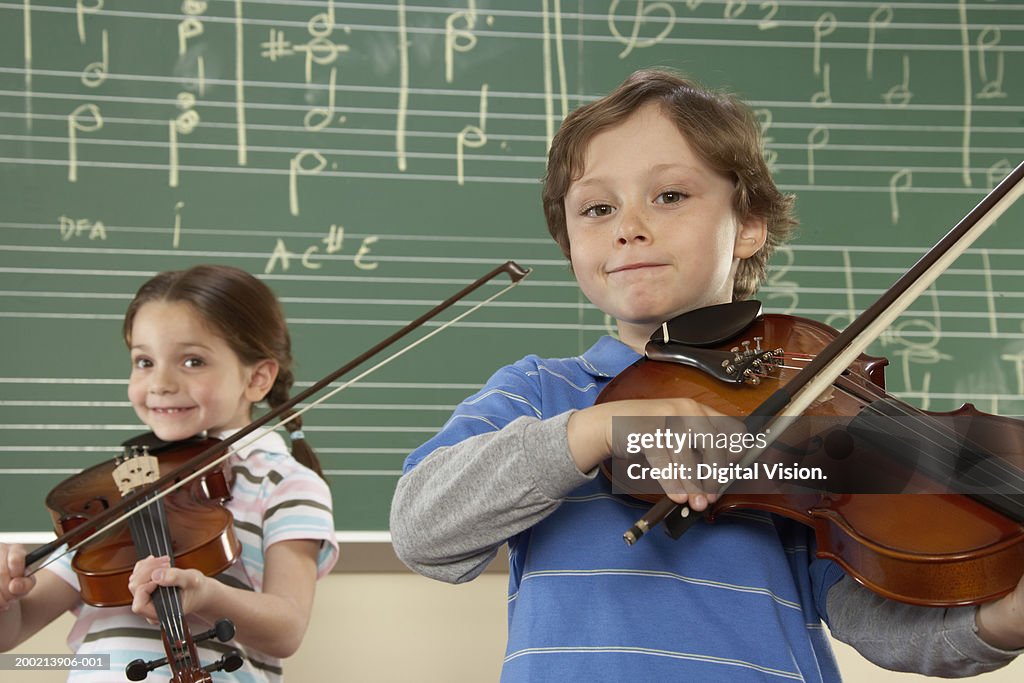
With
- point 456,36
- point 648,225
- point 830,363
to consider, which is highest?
point 456,36

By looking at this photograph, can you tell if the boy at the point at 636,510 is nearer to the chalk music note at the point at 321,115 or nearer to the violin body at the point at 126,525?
the violin body at the point at 126,525

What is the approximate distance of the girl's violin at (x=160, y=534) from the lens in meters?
1.06

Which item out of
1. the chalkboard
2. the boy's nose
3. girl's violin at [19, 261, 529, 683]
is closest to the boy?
the boy's nose

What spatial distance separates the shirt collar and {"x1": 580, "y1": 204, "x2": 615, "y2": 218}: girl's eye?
121 mm

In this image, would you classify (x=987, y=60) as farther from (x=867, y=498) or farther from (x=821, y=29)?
(x=867, y=498)

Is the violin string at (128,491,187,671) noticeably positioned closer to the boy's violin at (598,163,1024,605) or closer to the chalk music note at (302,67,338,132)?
the boy's violin at (598,163,1024,605)

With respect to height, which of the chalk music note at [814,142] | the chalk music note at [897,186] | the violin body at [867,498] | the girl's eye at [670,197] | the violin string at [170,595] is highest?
the chalk music note at [814,142]

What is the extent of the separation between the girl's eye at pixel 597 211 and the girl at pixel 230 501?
0.53 meters

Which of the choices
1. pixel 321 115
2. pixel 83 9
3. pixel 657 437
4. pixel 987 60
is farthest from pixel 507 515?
pixel 987 60

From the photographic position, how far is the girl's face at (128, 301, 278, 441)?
4.52 feet

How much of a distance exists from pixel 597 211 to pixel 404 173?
841mm

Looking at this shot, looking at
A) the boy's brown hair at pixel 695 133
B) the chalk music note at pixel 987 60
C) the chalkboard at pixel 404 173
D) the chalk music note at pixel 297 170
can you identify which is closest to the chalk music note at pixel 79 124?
the chalkboard at pixel 404 173

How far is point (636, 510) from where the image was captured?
88cm

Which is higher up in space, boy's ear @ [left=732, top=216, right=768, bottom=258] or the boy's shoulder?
boy's ear @ [left=732, top=216, right=768, bottom=258]
